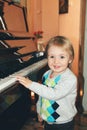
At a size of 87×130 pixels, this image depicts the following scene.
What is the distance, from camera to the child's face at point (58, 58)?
123cm

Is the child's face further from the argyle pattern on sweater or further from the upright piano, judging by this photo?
the upright piano

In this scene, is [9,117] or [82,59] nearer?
[9,117]

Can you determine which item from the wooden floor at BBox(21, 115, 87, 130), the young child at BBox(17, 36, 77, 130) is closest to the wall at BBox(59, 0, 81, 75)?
the wooden floor at BBox(21, 115, 87, 130)

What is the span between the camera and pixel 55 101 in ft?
4.08

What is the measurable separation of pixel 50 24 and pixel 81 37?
3.89ft

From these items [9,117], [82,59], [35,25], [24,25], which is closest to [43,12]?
[35,25]

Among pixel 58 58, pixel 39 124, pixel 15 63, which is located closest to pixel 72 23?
pixel 39 124

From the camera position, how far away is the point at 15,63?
58.9 inches

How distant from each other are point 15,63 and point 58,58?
375mm

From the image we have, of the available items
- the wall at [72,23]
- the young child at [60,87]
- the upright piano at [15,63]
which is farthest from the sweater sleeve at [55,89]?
the wall at [72,23]

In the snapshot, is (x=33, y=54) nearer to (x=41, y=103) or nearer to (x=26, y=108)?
(x=26, y=108)

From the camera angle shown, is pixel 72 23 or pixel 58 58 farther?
pixel 72 23

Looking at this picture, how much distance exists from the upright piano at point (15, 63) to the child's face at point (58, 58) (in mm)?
190

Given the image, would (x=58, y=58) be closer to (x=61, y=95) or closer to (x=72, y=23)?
(x=61, y=95)
